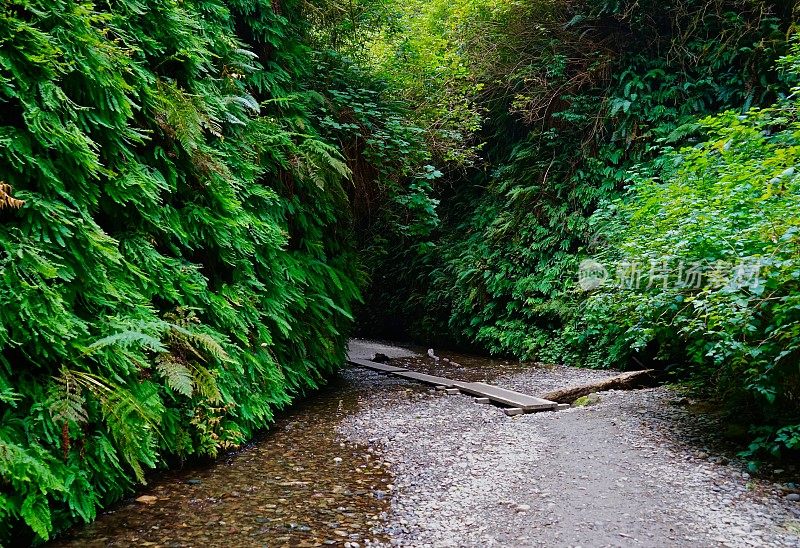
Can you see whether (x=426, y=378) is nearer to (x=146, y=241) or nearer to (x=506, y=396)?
(x=506, y=396)

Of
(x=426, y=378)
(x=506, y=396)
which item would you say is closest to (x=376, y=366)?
(x=426, y=378)

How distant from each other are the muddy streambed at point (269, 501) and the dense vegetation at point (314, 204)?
0.23 m

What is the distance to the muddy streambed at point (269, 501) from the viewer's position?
3.22m

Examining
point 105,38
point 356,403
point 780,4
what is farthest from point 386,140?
point 780,4

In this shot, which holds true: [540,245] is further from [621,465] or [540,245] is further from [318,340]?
[621,465]

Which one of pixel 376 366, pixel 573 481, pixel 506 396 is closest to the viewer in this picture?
pixel 573 481

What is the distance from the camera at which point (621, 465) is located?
4336 mm

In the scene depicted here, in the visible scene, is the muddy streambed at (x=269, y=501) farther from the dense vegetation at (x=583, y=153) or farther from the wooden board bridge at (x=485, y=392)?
the dense vegetation at (x=583, y=153)

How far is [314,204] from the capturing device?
708 centimetres

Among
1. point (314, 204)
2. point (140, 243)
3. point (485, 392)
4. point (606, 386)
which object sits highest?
point (314, 204)

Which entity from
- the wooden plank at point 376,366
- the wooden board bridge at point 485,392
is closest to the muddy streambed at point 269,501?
the wooden board bridge at point 485,392

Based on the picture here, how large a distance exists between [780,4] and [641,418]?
8.16m

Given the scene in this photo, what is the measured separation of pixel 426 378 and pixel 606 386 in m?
2.80

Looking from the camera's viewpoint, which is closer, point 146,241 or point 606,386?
point 146,241
